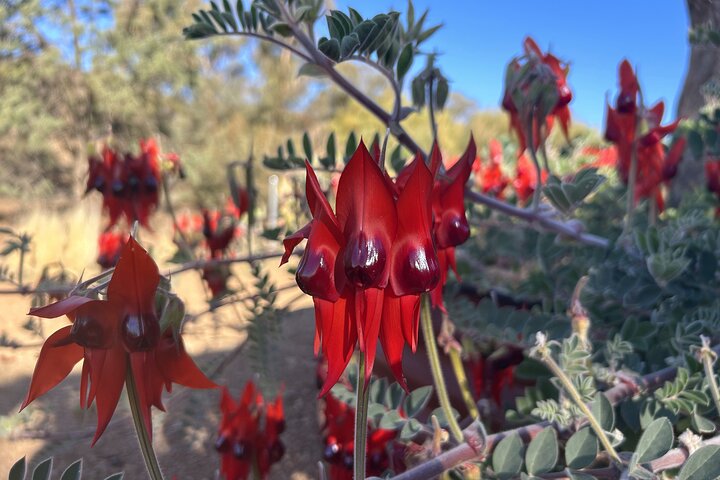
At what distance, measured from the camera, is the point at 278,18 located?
720 millimetres

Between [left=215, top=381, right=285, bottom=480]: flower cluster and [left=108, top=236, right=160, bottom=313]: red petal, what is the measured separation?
0.43 metres

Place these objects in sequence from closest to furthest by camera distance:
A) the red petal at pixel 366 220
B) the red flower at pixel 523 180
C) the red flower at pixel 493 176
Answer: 1. the red petal at pixel 366 220
2. the red flower at pixel 523 180
3. the red flower at pixel 493 176

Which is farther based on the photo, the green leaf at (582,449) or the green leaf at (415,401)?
the green leaf at (415,401)

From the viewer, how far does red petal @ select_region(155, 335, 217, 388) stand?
44 centimetres

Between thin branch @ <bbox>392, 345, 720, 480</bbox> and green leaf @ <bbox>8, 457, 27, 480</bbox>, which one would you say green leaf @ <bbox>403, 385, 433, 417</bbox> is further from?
green leaf @ <bbox>8, 457, 27, 480</bbox>

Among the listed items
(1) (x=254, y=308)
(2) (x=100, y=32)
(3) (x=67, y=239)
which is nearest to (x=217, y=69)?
(2) (x=100, y=32)

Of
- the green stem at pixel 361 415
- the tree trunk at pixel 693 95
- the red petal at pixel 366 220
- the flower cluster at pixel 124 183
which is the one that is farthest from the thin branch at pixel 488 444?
the tree trunk at pixel 693 95

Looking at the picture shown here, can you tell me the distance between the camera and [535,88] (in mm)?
775

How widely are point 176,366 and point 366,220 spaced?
188 millimetres

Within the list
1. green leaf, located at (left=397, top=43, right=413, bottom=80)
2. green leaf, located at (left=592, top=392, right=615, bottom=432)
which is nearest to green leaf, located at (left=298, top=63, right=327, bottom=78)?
green leaf, located at (left=397, top=43, right=413, bottom=80)

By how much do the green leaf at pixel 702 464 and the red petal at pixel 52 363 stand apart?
487 millimetres

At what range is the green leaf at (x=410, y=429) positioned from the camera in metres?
0.63

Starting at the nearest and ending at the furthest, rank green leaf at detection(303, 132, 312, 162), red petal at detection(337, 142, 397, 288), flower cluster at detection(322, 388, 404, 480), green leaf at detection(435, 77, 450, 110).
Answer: red petal at detection(337, 142, 397, 288) → green leaf at detection(435, 77, 450, 110) → flower cluster at detection(322, 388, 404, 480) → green leaf at detection(303, 132, 312, 162)

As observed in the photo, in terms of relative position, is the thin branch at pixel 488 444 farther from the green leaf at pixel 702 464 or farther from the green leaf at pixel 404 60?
the green leaf at pixel 404 60
